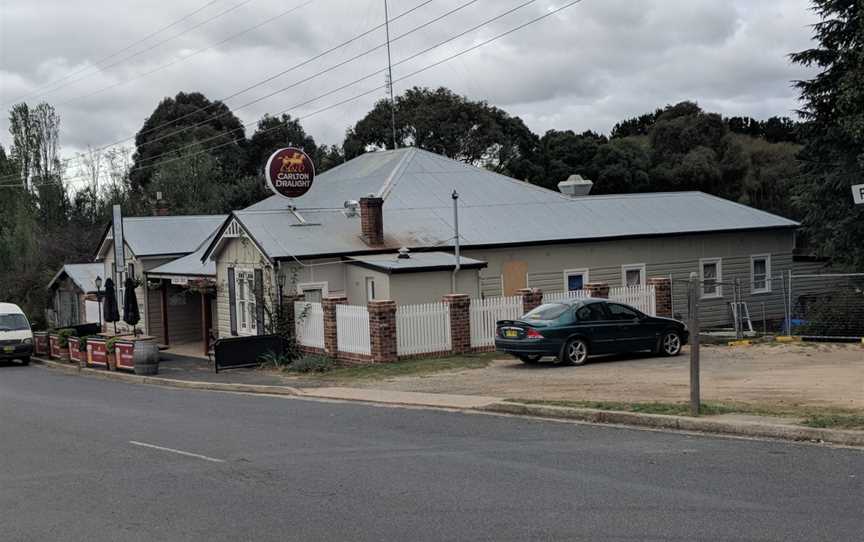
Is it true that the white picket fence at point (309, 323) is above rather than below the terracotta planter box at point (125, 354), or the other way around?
above

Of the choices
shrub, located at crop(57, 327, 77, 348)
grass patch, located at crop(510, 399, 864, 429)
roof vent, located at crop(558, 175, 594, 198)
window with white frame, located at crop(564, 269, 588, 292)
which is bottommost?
grass patch, located at crop(510, 399, 864, 429)

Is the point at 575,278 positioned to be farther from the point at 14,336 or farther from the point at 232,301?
the point at 14,336

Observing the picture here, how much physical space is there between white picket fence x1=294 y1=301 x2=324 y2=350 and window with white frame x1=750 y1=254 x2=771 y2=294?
1847cm

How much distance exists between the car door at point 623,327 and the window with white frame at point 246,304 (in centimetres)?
1109

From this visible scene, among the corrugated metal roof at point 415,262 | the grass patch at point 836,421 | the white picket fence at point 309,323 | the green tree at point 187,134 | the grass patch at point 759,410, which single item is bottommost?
the grass patch at point 759,410

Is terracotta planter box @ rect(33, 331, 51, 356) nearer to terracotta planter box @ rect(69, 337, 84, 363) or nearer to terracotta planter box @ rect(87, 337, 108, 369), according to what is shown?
terracotta planter box @ rect(69, 337, 84, 363)

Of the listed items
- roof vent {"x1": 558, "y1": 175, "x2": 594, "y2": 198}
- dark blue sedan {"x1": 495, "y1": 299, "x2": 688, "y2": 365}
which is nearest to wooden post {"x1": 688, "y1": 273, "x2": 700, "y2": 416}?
dark blue sedan {"x1": 495, "y1": 299, "x2": 688, "y2": 365}

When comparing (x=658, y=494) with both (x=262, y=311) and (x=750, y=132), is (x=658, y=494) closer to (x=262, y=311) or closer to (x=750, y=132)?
(x=262, y=311)

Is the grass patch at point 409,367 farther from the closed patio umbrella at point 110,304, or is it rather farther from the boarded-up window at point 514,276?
the closed patio umbrella at point 110,304

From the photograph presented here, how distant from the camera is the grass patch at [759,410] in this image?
11.9m

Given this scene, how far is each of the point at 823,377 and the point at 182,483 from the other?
1232 centimetres

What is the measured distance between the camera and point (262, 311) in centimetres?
2762

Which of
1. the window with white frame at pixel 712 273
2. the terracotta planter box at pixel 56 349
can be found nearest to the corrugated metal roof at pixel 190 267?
the terracotta planter box at pixel 56 349

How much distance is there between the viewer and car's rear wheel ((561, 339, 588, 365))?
2186 cm
